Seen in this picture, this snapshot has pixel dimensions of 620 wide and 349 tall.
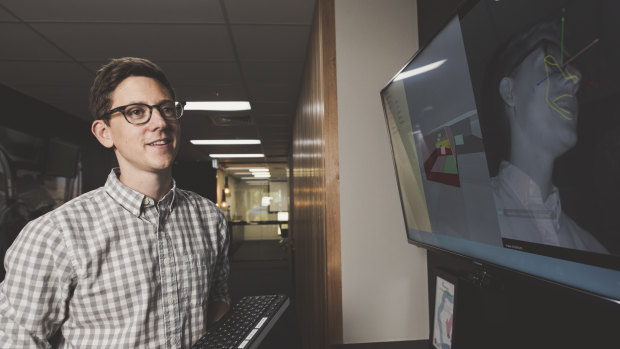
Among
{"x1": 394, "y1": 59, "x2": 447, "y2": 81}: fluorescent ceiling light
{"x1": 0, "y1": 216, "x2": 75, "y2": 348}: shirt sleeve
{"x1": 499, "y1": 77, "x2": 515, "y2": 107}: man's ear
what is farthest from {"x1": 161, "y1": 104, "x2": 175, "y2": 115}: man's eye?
{"x1": 499, "y1": 77, "x2": 515, "y2": 107}: man's ear

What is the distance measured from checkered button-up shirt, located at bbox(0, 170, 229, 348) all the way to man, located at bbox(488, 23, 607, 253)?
948mm

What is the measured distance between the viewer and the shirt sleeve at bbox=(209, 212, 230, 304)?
129cm

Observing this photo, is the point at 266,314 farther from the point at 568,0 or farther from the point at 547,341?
the point at 568,0

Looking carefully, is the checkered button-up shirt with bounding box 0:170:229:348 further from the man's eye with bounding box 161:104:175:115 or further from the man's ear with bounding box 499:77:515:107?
the man's ear with bounding box 499:77:515:107

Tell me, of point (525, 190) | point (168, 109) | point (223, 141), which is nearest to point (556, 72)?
point (525, 190)

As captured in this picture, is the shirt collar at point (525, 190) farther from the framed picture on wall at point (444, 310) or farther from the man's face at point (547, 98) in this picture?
the framed picture on wall at point (444, 310)

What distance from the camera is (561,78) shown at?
62 centimetres

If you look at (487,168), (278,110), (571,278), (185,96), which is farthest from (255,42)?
(571,278)

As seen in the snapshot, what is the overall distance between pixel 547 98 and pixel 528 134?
0.28ft

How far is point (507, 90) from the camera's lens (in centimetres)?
77

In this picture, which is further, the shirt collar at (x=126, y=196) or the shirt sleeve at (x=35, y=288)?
the shirt collar at (x=126, y=196)

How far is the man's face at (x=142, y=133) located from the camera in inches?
39.1

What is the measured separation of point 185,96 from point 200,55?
1235mm

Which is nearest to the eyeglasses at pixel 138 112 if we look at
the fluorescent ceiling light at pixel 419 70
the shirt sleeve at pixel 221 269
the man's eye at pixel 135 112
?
the man's eye at pixel 135 112
